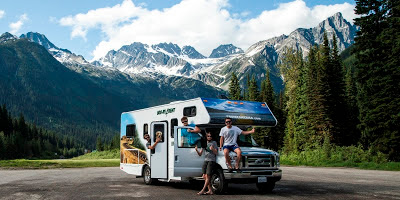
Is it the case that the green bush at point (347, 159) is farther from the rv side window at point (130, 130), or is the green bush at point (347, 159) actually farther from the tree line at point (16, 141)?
the tree line at point (16, 141)

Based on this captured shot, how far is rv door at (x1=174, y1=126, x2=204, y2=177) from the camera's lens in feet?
50.0

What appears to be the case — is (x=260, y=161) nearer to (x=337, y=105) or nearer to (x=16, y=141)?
(x=337, y=105)

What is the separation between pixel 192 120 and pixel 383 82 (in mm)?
24557

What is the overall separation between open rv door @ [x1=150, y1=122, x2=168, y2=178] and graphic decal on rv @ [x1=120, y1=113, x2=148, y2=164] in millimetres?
1464

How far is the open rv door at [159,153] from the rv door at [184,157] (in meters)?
0.93

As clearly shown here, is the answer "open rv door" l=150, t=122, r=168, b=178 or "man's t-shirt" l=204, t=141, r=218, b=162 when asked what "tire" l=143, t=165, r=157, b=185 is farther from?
"man's t-shirt" l=204, t=141, r=218, b=162

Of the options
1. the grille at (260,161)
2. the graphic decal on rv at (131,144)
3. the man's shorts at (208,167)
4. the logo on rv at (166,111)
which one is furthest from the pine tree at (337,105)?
the man's shorts at (208,167)

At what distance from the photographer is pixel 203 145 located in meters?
14.4

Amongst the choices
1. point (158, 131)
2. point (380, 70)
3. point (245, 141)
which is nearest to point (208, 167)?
point (245, 141)

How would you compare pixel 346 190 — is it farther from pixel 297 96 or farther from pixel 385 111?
pixel 297 96

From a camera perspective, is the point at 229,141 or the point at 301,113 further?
the point at 301,113

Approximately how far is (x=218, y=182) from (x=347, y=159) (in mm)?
24610

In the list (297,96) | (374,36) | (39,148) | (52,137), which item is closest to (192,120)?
(374,36)

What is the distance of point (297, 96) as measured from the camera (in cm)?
6181
